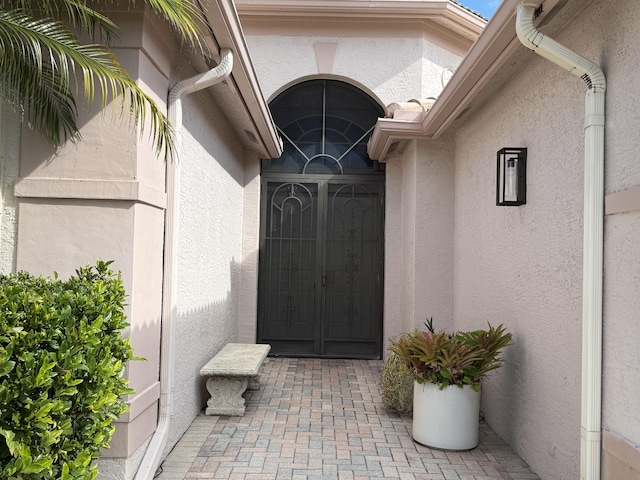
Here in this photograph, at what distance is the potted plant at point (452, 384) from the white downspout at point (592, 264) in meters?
1.45

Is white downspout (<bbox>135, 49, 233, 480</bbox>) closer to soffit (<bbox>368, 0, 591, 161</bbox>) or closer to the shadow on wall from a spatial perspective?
the shadow on wall

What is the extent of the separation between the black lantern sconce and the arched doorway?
4321 millimetres

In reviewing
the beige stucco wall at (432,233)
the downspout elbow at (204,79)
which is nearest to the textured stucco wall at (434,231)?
the beige stucco wall at (432,233)

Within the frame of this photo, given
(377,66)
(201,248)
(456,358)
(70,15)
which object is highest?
(377,66)

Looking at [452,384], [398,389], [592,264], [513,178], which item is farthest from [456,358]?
[592,264]

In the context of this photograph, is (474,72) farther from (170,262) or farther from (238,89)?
(170,262)

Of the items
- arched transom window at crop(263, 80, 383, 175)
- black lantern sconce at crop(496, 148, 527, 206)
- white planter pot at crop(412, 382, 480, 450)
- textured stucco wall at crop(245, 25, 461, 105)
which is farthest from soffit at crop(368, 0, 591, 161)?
white planter pot at crop(412, 382, 480, 450)

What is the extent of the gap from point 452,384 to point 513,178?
183 centimetres

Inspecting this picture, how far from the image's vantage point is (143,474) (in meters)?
3.67

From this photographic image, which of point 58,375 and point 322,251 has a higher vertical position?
point 322,251

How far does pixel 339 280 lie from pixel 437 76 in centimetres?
376

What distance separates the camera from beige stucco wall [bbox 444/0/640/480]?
3027 mm

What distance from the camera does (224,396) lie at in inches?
227

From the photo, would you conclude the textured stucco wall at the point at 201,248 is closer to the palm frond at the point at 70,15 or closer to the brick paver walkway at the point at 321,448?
the brick paver walkway at the point at 321,448
